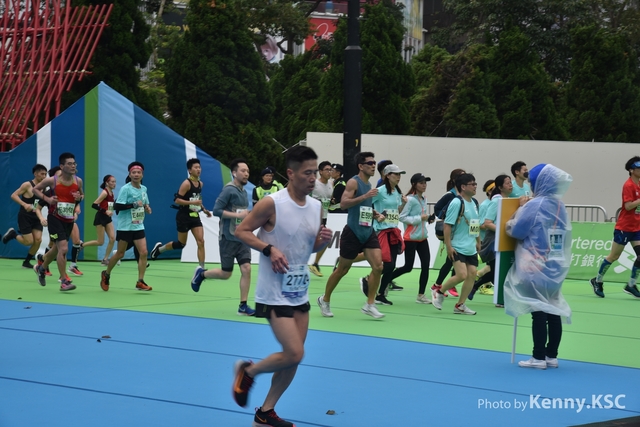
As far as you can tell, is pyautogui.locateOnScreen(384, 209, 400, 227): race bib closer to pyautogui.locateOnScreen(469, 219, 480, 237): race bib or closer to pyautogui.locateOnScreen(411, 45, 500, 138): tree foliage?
pyautogui.locateOnScreen(469, 219, 480, 237): race bib

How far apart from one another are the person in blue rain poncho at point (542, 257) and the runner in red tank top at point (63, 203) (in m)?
7.56

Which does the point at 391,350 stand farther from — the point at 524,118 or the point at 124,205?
the point at 524,118

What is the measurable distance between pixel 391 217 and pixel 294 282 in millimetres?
6240

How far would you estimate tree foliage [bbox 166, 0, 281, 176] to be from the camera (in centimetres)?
2878

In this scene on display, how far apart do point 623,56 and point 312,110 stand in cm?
1097

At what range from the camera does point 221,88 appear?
28.7 m

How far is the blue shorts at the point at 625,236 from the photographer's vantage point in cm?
1334

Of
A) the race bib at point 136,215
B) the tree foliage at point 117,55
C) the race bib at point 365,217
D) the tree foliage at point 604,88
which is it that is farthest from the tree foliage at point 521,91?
the race bib at point 365,217

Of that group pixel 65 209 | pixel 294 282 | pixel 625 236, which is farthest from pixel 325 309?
pixel 294 282

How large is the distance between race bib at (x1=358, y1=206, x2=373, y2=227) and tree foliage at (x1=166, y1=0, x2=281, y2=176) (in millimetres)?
18205

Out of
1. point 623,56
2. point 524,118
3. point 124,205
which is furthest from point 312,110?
point 124,205

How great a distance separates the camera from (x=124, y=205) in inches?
539

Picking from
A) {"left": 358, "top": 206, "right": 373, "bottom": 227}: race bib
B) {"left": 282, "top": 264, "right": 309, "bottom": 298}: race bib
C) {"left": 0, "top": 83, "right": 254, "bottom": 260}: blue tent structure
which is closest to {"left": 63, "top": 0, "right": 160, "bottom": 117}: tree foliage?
{"left": 0, "top": 83, "right": 254, "bottom": 260}: blue tent structure

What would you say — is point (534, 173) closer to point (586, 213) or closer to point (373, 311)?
point (373, 311)
